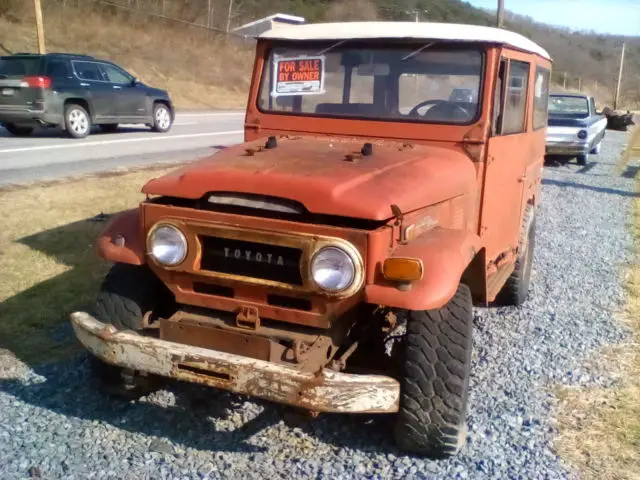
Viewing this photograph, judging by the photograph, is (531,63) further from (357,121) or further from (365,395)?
(365,395)

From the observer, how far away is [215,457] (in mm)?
3469

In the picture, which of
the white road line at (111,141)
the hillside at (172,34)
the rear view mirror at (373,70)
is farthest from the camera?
the hillside at (172,34)

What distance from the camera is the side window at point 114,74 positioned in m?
16.3

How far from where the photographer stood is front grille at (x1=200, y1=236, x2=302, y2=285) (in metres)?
3.20

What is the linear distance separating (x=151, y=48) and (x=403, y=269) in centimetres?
3529

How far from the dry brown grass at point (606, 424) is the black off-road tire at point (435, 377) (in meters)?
0.75

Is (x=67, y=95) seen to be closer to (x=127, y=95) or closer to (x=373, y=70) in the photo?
(x=127, y=95)

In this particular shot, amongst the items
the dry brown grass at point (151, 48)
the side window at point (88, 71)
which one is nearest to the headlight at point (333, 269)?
the side window at point (88, 71)

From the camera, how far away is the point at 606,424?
3.93m

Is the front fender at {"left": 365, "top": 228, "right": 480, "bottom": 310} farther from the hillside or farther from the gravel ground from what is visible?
the hillside

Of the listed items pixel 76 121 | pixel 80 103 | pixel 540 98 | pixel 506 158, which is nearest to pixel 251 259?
pixel 506 158

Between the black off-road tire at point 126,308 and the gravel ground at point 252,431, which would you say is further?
the black off-road tire at point 126,308

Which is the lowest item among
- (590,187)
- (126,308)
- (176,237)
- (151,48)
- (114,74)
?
(590,187)

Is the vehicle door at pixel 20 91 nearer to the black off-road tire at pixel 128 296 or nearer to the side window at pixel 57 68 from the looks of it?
the side window at pixel 57 68
